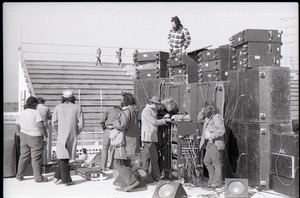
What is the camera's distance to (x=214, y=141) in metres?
8.01

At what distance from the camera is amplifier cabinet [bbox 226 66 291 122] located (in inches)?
307

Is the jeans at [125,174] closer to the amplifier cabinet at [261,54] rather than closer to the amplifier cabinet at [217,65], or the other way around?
the amplifier cabinet at [217,65]

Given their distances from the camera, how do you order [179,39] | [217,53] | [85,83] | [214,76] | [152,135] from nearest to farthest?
[152,135] → [217,53] → [214,76] → [179,39] → [85,83]

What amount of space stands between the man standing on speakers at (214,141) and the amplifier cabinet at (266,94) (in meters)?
0.69

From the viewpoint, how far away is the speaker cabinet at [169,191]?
6934 millimetres

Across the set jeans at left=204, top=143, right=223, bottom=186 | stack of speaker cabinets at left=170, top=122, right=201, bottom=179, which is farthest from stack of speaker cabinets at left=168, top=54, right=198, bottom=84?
jeans at left=204, top=143, right=223, bottom=186

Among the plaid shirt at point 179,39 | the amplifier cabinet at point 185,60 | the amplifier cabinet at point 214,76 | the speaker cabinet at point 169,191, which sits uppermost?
the plaid shirt at point 179,39

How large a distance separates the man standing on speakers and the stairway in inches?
327

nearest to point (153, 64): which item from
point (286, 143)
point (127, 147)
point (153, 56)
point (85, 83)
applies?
point (153, 56)

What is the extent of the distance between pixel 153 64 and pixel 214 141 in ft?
11.8

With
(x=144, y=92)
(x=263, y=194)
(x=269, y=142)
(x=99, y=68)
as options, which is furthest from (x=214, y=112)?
(x=99, y=68)

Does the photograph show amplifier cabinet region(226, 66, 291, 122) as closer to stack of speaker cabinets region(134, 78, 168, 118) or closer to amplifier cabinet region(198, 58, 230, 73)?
amplifier cabinet region(198, 58, 230, 73)

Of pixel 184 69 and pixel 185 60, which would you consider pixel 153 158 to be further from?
pixel 185 60

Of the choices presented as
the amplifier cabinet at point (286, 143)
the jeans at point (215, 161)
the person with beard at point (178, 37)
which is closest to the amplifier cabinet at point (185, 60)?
the person with beard at point (178, 37)
